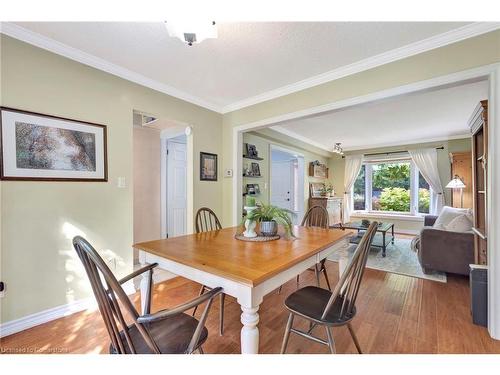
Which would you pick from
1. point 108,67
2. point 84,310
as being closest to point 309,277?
point 84,310

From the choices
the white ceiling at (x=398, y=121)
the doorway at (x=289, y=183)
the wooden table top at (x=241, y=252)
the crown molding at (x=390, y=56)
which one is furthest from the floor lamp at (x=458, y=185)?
the wooden table top at (x=241, y=252)

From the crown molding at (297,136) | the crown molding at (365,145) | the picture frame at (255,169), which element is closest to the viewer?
the picture frame at (255,169)

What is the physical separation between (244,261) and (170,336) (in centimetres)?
50

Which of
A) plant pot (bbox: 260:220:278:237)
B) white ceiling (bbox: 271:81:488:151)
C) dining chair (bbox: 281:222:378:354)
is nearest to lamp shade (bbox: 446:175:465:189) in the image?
white ceiling (bbox: 271:81:488:151)

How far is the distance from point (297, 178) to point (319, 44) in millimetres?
4177

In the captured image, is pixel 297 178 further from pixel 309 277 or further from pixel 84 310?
pixel 84 310

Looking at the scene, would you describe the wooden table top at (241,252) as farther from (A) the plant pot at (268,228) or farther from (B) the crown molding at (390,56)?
(B) the crown molding at (390,56)

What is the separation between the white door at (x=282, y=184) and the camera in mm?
5941

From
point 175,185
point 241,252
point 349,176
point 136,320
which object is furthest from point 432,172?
point 136,320

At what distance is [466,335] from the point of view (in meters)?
1.78

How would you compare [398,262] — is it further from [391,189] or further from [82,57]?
[82,57]

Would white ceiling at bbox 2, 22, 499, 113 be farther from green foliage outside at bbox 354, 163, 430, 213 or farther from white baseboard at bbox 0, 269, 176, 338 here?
green foliage outside at bbox 354, 163, 430, 213

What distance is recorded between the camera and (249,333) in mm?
1031

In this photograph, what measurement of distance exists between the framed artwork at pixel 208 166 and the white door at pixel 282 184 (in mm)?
2604
